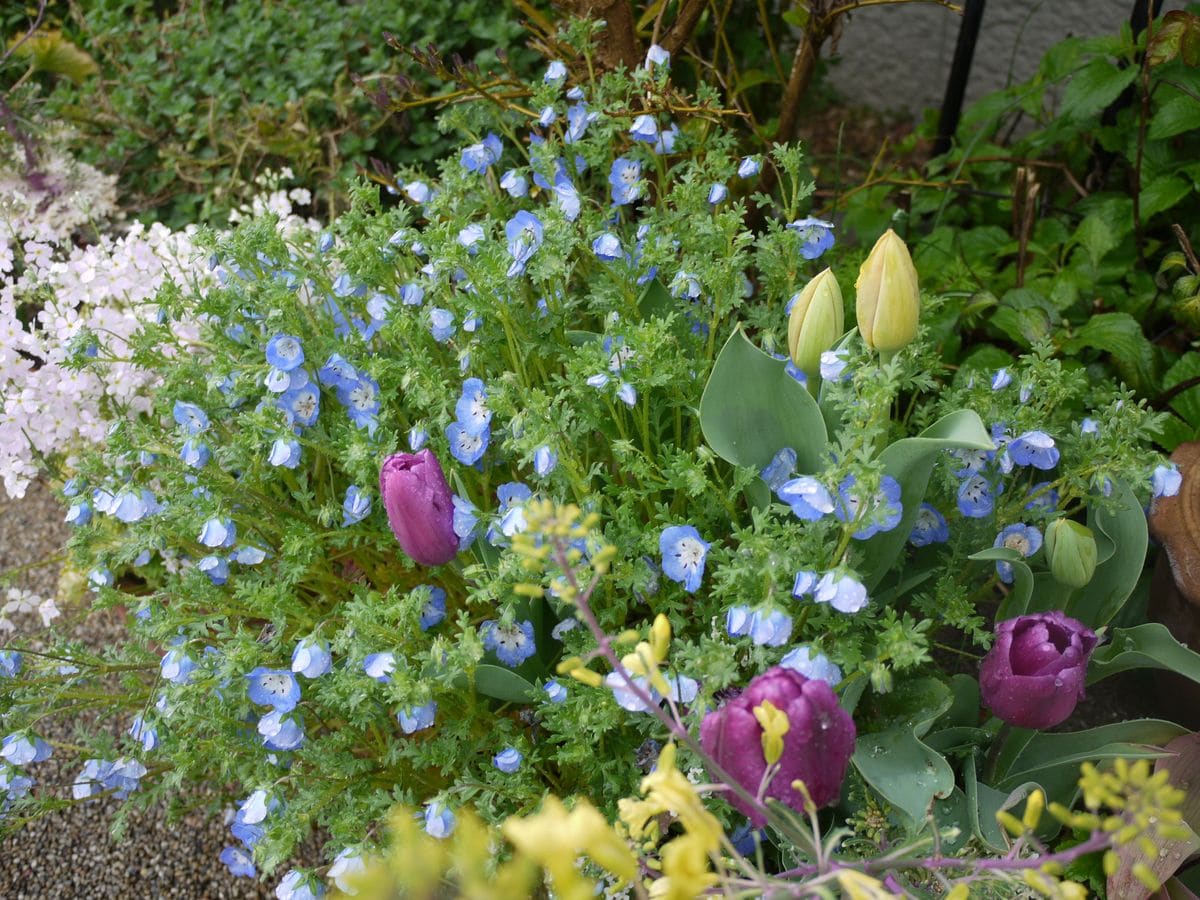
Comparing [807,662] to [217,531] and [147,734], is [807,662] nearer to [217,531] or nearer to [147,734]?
[217,531]

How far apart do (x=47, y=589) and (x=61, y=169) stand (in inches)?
36.3

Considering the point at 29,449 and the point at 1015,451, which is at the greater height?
the point at 1015,451

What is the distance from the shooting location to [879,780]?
1.01 m

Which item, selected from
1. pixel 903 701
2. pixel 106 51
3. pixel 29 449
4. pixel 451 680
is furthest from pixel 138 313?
pixel 106 51

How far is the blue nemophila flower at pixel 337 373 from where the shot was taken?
1269mm

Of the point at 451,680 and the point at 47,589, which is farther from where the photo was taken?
the point at 47,589

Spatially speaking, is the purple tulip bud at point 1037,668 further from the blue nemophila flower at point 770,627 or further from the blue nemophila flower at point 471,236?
the blue nemophila flower at point 471,236

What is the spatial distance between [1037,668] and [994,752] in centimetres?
25

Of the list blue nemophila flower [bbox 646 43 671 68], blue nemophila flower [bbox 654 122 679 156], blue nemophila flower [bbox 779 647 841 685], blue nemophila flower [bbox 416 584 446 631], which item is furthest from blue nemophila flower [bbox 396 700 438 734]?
blue nemophila flower [bbox 646 43 671 68]

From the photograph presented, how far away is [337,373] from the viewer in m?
1.30

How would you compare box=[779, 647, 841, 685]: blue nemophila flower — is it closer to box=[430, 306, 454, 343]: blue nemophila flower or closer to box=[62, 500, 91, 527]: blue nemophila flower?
box=[430, 306, 454, 343]: blue nemophila flower

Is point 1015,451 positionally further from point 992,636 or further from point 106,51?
point 106,51

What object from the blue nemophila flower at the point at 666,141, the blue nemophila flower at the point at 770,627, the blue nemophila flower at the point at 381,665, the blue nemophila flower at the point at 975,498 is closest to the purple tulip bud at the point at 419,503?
the blue nemophila flower at the point at 381,665

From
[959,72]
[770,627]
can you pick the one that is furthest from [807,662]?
[959,72]
